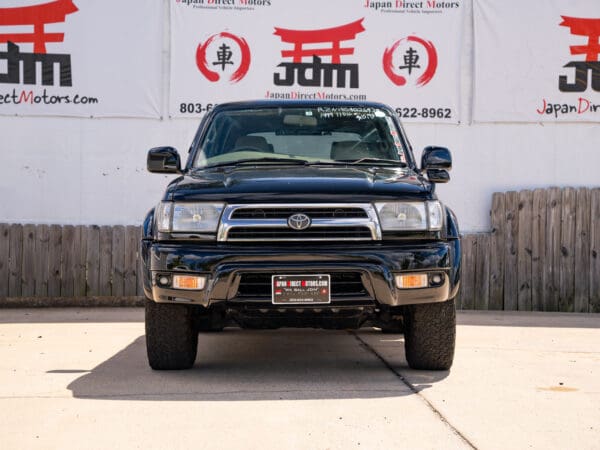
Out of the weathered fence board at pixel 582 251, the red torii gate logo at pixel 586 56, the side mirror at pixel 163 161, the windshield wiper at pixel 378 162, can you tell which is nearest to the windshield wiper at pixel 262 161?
the side mirror at pixel 163 161

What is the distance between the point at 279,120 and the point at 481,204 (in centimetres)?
541

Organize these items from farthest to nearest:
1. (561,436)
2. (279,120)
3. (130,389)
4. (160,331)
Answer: (279,120) < (160,331) < (130,389) < (561,436)

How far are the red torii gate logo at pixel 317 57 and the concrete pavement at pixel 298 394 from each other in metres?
4.16

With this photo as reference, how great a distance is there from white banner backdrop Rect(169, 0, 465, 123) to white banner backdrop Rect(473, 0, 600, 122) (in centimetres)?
39

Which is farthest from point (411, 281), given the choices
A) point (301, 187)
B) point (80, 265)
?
point (80, 265)

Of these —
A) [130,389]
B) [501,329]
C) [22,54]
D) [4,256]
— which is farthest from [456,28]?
[130,389]

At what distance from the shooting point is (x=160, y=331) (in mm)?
6449

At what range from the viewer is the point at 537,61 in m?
12.4

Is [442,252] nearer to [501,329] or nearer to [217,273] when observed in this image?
[217,273]

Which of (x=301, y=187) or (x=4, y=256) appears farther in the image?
(x=4, y=256)

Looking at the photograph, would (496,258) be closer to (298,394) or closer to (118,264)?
(118,264)

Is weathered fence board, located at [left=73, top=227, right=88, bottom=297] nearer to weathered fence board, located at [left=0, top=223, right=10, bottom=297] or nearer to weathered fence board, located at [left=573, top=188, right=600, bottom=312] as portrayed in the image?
weathered fence board, located at [left=0, top=223, right=10, bottom=297]

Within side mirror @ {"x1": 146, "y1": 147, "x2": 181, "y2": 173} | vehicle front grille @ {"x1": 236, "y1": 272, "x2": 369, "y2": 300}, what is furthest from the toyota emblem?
side mirror @ {"x1": 146, "y1": 147, "x2": 181, "y2": 173}

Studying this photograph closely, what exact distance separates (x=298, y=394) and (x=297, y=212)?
3.63ft
